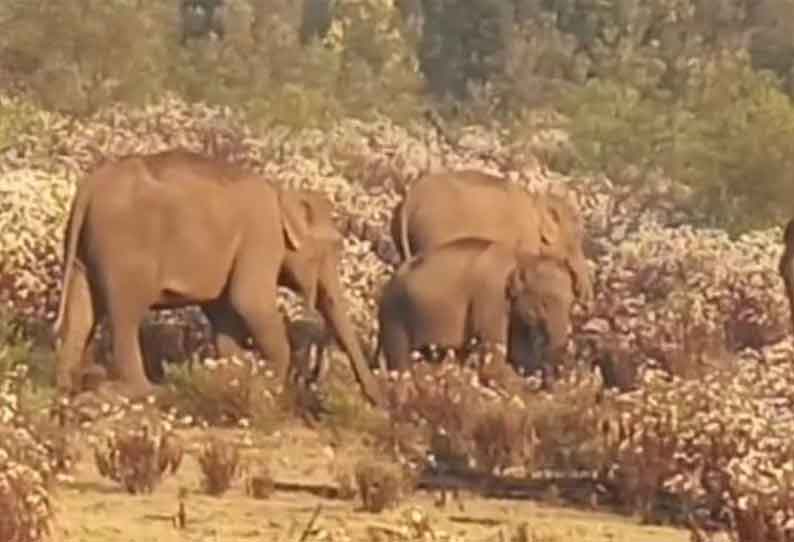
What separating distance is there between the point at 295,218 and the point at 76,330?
5.68 ft

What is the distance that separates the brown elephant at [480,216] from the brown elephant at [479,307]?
292cm

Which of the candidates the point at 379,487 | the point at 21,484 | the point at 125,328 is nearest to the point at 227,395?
the point at 125,328

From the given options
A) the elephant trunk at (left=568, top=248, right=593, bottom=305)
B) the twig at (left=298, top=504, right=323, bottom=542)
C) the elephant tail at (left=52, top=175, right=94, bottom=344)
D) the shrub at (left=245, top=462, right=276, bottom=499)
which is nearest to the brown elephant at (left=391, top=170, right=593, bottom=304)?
the elephant trunk at (left=568, top=248, right=593, bottom=305)

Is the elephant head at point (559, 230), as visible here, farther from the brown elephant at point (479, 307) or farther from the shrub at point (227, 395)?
the shrub at point (227, 395)

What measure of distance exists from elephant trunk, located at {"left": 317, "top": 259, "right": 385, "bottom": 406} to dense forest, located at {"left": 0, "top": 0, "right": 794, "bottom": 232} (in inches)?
366

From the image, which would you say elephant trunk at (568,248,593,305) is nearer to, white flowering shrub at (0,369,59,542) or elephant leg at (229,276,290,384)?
elephant leg at (229,276,290,384)

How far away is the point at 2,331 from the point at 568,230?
239 inches

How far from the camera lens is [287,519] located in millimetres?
11195

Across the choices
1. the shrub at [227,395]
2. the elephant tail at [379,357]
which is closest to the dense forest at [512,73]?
the elephant tail at [379,357]

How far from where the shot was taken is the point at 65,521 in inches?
424

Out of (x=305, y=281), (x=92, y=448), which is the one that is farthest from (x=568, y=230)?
(x=92, y=448)

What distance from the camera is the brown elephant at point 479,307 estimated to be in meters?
16.6

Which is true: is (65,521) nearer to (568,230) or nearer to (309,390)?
(309,390)

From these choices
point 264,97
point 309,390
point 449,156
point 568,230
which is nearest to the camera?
point 309,390
